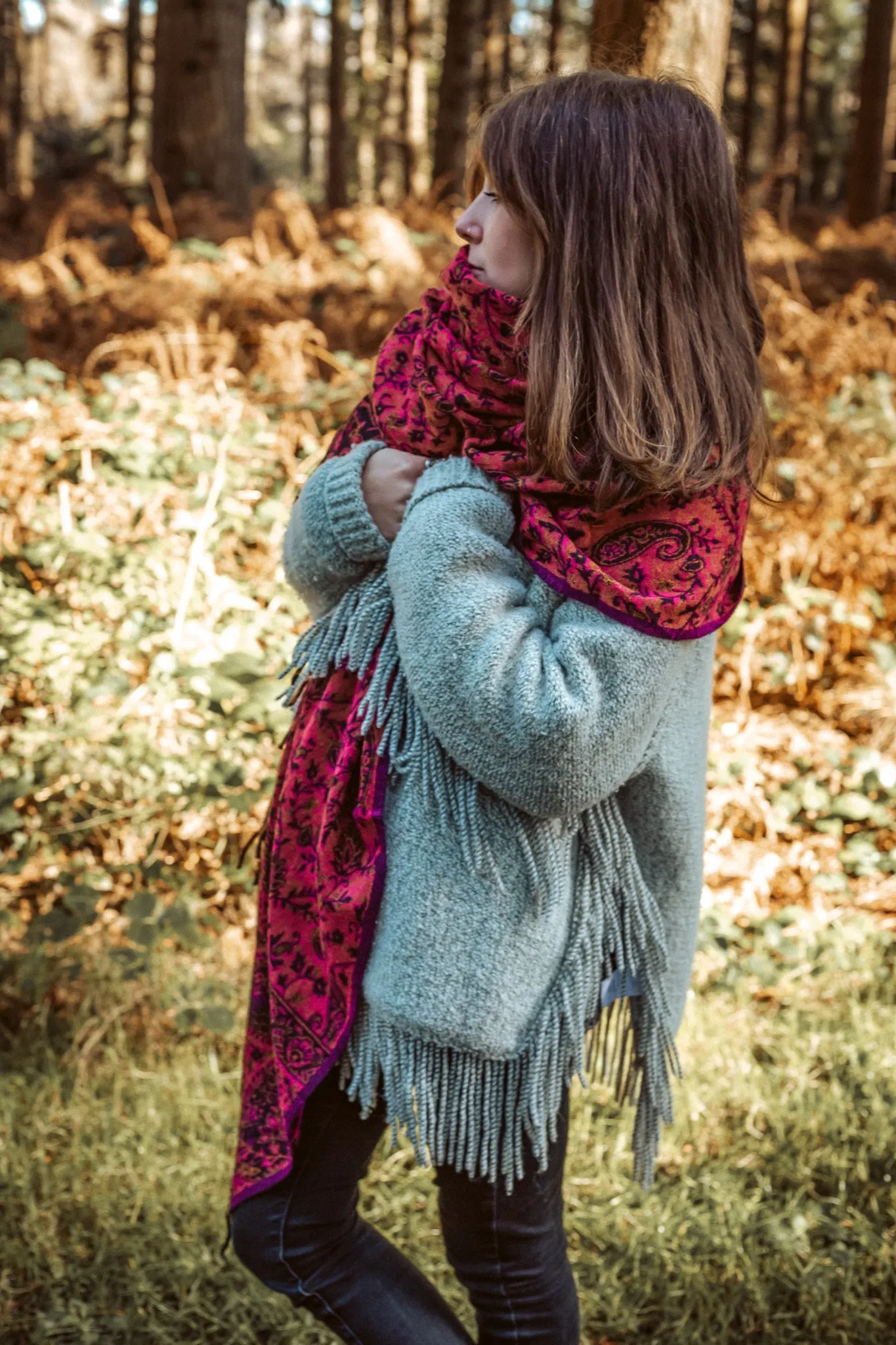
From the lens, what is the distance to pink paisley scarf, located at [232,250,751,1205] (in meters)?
1.32

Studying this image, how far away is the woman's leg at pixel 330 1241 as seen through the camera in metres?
1.55

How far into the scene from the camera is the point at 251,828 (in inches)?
134

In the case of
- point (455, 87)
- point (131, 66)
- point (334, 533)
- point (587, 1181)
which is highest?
point (131, 66)

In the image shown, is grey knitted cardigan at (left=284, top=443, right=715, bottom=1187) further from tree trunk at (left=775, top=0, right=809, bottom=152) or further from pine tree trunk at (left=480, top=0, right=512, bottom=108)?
tree trunk at (left=775, top=0, right=809, bottom=152)

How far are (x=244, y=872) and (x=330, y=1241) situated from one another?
65.1 inches

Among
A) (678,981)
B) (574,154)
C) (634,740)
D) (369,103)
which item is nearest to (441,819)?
(634,740)

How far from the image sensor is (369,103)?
2825 centimetres

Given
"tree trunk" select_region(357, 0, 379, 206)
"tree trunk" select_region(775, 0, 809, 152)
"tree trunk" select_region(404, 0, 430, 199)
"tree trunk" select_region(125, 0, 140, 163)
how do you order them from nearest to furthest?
"tree trunk" select_region(404, 0, 430, 199) → "tree trunk" select_region(775, 0, 809, 152) → "tree trunk" select_region(125, 0, 140, 163) → "tree trunk" select_region(357, 0, 379, 206)

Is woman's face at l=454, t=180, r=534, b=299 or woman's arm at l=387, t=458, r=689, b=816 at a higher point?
woman's face at l=454, t=180, r=534, b=299

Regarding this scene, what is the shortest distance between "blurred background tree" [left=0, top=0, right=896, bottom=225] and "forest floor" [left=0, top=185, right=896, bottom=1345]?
141 centimetres

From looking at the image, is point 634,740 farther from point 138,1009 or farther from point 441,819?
point 138,1009

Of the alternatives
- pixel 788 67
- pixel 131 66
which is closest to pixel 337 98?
pixel 131 66

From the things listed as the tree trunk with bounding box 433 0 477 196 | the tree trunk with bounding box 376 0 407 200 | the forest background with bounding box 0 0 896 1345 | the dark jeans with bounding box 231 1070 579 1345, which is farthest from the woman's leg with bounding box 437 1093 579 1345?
the tree trunk with bounding box 376 0 407 200

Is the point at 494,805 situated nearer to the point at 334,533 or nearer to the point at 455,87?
the point at 334,533
